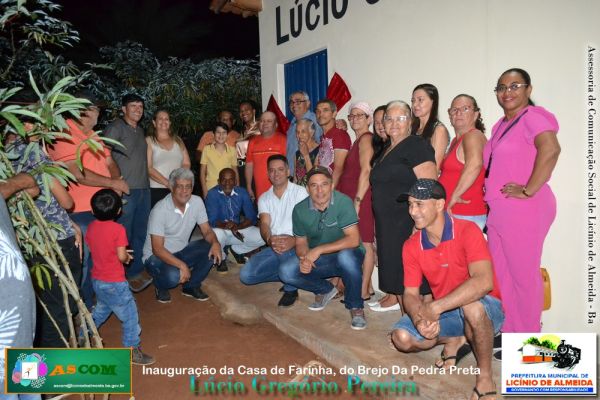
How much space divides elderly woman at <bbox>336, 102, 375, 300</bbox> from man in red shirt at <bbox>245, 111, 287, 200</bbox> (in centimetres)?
141

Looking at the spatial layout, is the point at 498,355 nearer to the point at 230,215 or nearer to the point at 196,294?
the point at 196,294

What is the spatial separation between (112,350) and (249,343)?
1.91 meters

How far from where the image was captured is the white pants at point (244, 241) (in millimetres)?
5680

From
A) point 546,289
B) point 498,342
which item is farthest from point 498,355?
point 546,289

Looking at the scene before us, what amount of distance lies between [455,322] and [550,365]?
1.88ft

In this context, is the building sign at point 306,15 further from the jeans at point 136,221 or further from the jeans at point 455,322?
the jeans at point 455,322

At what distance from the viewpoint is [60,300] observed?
3338 millimetres

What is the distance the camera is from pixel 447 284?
9.64 ft

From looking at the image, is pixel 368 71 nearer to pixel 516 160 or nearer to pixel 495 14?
pixel 495 14

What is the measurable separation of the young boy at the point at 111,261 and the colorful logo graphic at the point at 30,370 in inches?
56.2

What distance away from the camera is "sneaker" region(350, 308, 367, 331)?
3.89 meters

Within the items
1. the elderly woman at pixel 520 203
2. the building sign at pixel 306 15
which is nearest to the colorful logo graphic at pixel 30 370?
the elderly woman at pixel 520 203

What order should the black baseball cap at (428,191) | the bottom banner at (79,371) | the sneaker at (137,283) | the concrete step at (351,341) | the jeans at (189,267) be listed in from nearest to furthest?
the bottom banner at (79,371) → the black baseball cap at (428,191) → the concrete step at (351,341) → the jeans at (189,267) → the sneaker at (137,283)

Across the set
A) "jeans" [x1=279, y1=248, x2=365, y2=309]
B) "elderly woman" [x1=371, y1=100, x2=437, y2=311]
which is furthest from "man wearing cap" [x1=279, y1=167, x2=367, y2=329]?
"elderly woman" [x1=371, y1=100, x2=437, y2=311]
